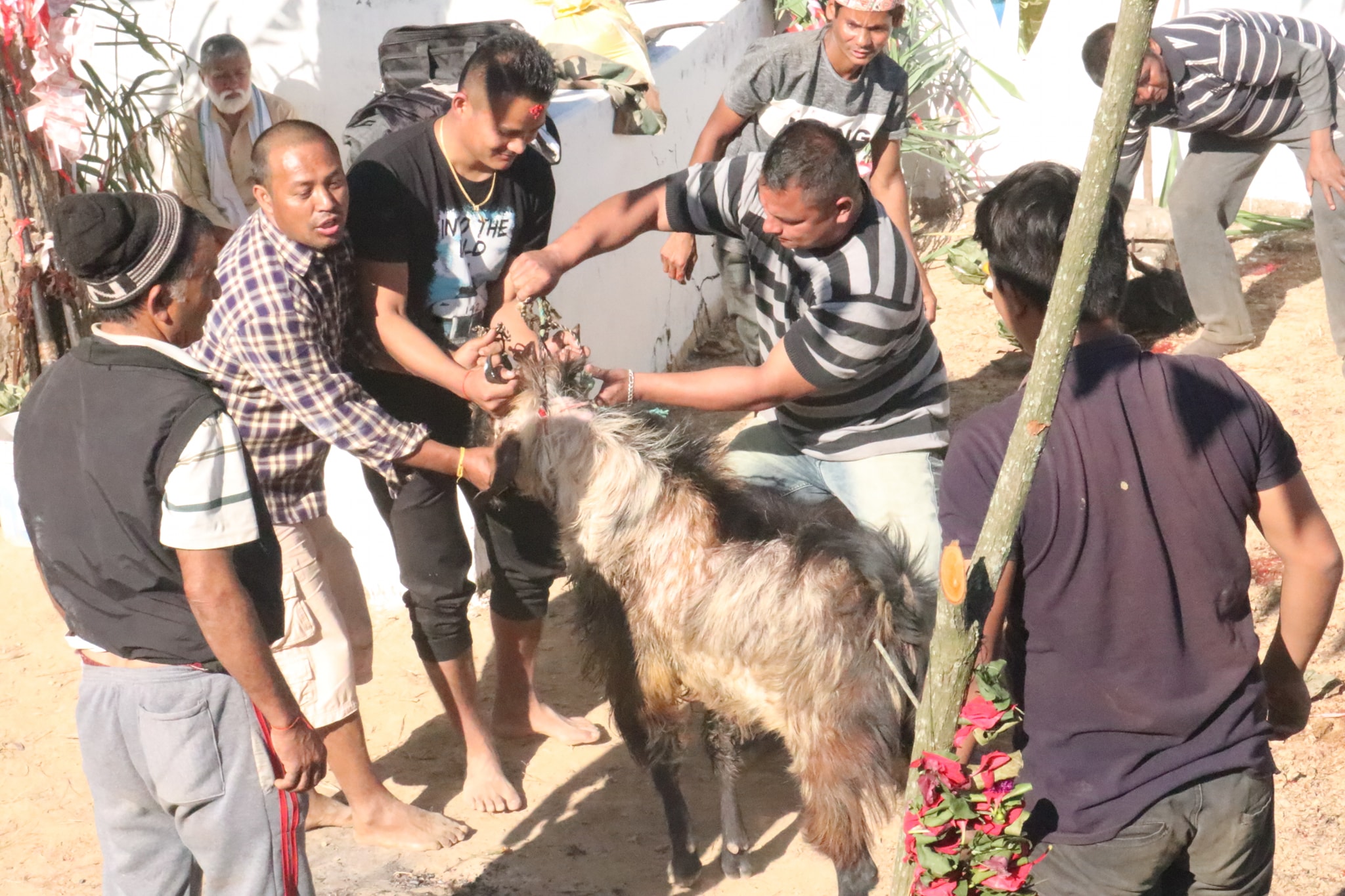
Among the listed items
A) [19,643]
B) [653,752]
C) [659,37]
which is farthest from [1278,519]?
[659,37]

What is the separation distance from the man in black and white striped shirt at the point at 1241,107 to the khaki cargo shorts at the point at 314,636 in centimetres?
459

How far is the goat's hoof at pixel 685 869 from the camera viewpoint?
154 inches

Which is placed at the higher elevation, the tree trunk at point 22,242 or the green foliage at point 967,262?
the tree trunk at point 22,242

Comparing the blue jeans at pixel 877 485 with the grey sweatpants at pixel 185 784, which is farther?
the blue jeans at pixel 877 485

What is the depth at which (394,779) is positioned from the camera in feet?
14.9

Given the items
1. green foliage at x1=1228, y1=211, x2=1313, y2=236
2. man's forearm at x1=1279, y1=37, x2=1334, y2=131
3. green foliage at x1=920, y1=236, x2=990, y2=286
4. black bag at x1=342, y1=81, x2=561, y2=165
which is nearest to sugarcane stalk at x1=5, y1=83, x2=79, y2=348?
black bag at x1=342, y1=81, x2=561, y2=165

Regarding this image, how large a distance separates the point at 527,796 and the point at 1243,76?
5055mm

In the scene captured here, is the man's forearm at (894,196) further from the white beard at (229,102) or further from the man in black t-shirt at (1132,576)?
the white beard at (229,102)

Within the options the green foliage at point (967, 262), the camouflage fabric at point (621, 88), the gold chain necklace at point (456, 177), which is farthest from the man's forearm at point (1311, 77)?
the gold chain necklace at point (456, 177)

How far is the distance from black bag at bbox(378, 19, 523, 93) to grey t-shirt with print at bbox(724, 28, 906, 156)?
107 centimetres

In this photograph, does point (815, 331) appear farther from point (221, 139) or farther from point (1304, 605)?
point (221, 139)

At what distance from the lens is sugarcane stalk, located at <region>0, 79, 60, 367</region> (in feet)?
19.0

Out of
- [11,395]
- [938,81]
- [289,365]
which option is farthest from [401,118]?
[938,81]

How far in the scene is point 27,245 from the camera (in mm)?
6113
